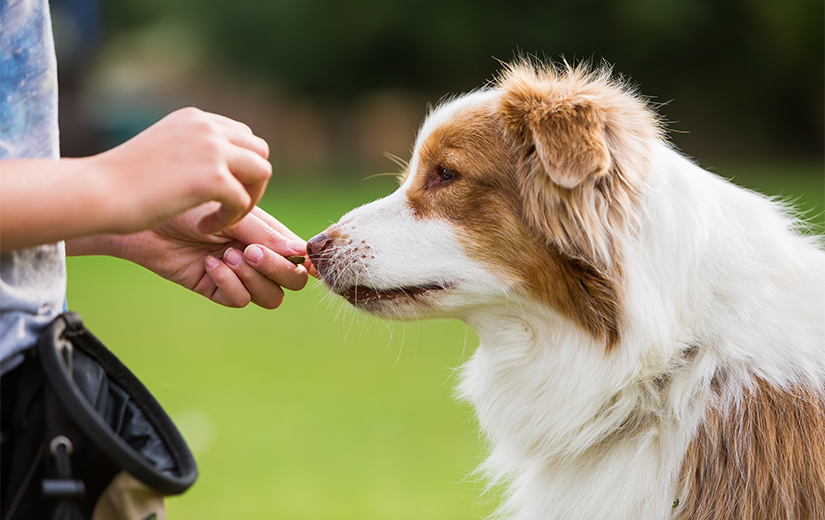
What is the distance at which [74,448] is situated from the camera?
1465mm

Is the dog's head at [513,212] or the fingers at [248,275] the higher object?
the dog's head at [513,212]

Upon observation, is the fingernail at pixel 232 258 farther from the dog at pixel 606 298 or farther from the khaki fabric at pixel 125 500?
the khaki fabric at pixel 125 500

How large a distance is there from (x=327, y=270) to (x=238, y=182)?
4.01ft

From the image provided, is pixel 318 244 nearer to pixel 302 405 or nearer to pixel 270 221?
pixel 270 221

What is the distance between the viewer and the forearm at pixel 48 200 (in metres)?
1.37

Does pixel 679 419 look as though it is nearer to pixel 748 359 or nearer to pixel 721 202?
pixel 748 359

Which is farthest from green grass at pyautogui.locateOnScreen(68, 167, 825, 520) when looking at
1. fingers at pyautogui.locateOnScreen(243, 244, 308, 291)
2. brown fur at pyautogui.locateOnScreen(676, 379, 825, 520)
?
brown fur at pyautogui.locateOnScreen(676, 379, 825, 520)

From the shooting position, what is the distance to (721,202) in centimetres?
253

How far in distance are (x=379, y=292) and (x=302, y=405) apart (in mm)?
4553

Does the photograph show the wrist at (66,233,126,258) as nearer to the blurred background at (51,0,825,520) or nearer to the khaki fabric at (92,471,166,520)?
the khaki fabric at (92,471,166,520)

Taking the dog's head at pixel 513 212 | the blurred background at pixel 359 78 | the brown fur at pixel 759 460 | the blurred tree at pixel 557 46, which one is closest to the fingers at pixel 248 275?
the dog's head at pixel 513 212

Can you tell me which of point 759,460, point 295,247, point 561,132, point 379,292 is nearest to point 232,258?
point 295,247

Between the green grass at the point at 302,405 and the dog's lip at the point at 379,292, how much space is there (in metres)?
0.10

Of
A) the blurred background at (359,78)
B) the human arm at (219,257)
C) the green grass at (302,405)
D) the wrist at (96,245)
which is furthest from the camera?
the blurred background at (359,78)
